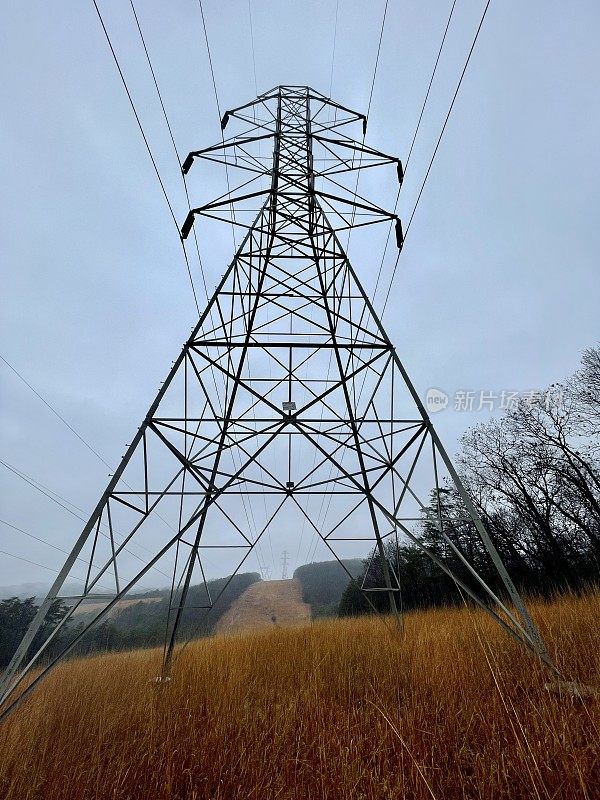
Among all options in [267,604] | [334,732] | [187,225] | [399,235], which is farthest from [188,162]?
[267,604]

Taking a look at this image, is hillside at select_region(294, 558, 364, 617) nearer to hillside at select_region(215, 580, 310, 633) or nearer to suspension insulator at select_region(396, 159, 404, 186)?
hillside at select_region(215, 580, 310, 633)

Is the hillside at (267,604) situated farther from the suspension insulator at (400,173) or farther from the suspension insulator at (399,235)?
the suspension insulator at (400,173)

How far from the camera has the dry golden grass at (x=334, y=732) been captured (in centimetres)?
229

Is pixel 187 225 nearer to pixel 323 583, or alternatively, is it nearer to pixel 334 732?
pixel 334 732

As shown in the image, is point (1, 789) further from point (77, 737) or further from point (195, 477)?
point (195, 477)

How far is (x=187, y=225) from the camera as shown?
742 cm

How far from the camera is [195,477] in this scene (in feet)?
22.3

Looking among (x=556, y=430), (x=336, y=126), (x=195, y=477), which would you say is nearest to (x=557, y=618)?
(x=195, y=477)

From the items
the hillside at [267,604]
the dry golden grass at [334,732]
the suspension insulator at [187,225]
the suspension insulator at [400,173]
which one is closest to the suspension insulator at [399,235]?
the suspension insulator at [400,173]

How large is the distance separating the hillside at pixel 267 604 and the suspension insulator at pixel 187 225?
53.4 metres

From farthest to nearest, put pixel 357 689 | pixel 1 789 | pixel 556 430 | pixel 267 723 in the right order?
pixel 556 430, pixel 357 689, pixel 267 723, pixel 1 789

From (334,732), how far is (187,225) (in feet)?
25.5

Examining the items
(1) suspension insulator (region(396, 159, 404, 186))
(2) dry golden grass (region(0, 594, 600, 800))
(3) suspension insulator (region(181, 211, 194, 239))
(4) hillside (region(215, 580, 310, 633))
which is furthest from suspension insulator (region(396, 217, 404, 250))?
(4) hillside (region(215, 580, 310, 633))

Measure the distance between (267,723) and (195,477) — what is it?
3998 millimetres
